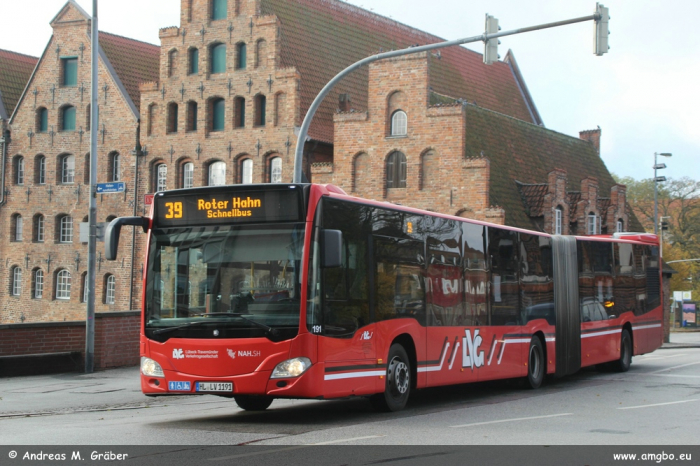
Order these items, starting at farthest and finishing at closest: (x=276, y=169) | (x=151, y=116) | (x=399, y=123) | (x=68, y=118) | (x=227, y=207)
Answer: (x=68, y=118) < (x=151, y=116) < (x=276, y=169) < (x=399, y=123) < (x=227, y=207)

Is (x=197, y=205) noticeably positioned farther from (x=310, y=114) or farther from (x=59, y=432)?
(x=310, y=114)

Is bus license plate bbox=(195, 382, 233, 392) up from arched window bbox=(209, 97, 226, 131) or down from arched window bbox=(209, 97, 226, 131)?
down

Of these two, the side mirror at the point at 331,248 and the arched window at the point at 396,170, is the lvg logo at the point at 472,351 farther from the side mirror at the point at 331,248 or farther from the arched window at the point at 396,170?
the arched window at the point at 396,170

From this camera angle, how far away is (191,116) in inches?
1615

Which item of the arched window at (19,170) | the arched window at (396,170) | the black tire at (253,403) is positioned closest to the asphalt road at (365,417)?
the black tire at (253,403)

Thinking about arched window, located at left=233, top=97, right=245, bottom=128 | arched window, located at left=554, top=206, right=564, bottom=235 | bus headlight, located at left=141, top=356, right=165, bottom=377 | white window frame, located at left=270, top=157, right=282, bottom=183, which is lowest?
bus headlight, located at left=141, top=356, right=165, bottom=377

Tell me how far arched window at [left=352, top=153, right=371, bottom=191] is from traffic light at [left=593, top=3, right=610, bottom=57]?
2072 centimetres

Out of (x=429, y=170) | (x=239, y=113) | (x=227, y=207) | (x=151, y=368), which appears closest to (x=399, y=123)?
(x=429, y=170)

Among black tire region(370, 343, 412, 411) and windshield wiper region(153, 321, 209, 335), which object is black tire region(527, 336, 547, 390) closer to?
black tire region(370, 343, 412, 411)

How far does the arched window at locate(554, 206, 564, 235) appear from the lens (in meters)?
40.0

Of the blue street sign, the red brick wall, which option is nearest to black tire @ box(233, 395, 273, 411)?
the red brick wall

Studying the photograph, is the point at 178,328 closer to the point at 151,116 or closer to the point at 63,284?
the point at 151,116

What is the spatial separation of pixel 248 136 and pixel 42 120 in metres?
12.3

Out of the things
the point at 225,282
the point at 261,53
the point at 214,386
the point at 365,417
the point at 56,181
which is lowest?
the point at 365,417
